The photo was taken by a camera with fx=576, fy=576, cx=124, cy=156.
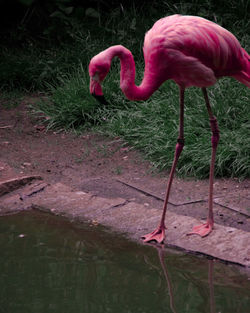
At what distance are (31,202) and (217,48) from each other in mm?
1864

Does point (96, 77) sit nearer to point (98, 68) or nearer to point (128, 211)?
point (98, 68)

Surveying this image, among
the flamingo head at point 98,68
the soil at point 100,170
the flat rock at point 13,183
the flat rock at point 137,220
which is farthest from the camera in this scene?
the flat rock at point 13,183

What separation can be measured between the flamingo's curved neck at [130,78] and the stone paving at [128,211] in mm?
877

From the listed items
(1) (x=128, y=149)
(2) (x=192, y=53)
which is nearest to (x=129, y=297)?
(2) (x=192, y=53)

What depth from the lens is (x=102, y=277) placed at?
3295mm

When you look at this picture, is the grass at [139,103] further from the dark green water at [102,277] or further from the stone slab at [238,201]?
the dark green water at [102,277]

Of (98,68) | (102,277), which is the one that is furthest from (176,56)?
(102,277)

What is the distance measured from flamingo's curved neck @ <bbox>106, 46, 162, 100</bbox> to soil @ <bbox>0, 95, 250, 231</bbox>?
102 cm

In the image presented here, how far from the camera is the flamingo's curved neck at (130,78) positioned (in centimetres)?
379

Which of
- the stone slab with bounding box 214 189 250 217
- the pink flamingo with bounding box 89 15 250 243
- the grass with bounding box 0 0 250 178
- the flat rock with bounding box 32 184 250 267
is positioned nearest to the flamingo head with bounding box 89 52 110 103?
the pink flamingo with bounding box 89 15 250 243

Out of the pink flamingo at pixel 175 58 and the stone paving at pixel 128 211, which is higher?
the pink flamingo at pixel 175 58

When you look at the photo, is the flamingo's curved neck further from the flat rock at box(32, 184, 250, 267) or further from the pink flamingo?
the flat rock at box(32, 184, 250, 267)

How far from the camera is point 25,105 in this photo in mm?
7223

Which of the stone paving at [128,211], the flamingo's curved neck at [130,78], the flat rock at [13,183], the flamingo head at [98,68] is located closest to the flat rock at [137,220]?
the stone paving at [128,211]
